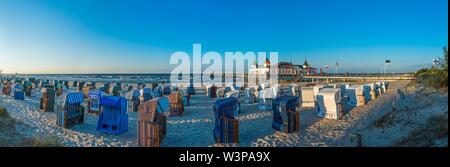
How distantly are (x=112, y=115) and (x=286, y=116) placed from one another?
5.46 meters

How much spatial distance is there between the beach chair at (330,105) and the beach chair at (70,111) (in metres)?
9.17

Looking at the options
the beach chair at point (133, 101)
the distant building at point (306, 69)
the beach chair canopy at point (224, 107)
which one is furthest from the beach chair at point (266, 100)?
the distant building at point (306, 69)

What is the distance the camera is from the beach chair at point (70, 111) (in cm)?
964

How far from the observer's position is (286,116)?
8578 millimetres

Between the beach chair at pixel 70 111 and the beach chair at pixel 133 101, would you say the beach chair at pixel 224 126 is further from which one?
the beach chair at pixel 133 101

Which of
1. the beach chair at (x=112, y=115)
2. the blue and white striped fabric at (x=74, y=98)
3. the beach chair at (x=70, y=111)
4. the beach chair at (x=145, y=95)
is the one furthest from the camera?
the beach chair at (x=145, y=95)

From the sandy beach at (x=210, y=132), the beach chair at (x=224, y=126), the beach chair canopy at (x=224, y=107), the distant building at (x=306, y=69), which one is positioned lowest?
the sandy beach at (x=210, y=132)

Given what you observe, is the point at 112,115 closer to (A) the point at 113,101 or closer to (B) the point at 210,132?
(A) the point at 113,101

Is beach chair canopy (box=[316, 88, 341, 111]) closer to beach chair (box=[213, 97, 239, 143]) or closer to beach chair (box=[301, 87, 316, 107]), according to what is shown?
beach chair (box=[301, 87, 316, 107])

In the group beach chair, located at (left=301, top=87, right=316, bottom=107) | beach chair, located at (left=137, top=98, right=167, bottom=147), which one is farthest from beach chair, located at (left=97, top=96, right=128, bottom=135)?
beach chair, located at (left=301, top=87, right=316, bottom=107)

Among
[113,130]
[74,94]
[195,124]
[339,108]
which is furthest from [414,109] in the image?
[74,94]

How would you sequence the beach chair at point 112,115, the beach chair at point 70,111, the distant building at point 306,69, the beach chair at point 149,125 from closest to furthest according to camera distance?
the beach chair at point 149,125
the beach chair at point 112,115
the beach chair at point 70,111
the distant building at point 306,69
